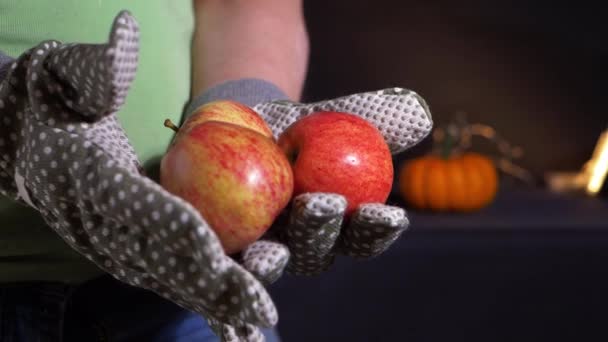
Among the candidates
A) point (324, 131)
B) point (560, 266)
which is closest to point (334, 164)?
point (324, 131)

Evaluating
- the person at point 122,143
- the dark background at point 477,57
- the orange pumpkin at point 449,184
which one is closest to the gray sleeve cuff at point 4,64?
the person at point 122,143

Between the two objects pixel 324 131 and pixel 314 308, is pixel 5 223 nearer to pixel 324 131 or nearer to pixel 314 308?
pixel 324 131

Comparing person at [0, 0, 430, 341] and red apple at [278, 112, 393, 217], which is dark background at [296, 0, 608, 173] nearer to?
person at [0, 0, 430, 341]

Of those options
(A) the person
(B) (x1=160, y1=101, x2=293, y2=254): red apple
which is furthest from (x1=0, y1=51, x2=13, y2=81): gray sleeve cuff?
(B) (x1=160, y1=101, x2=293, y2=254): red apple

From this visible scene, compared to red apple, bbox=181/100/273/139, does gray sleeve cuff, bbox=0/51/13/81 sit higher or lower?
lower

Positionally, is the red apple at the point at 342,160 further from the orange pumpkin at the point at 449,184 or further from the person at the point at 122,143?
the orange pumpkin at the point at 449,184

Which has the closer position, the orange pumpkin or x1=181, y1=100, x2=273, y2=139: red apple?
x1=181, y1=100, x2=273, y2=139: red apple
